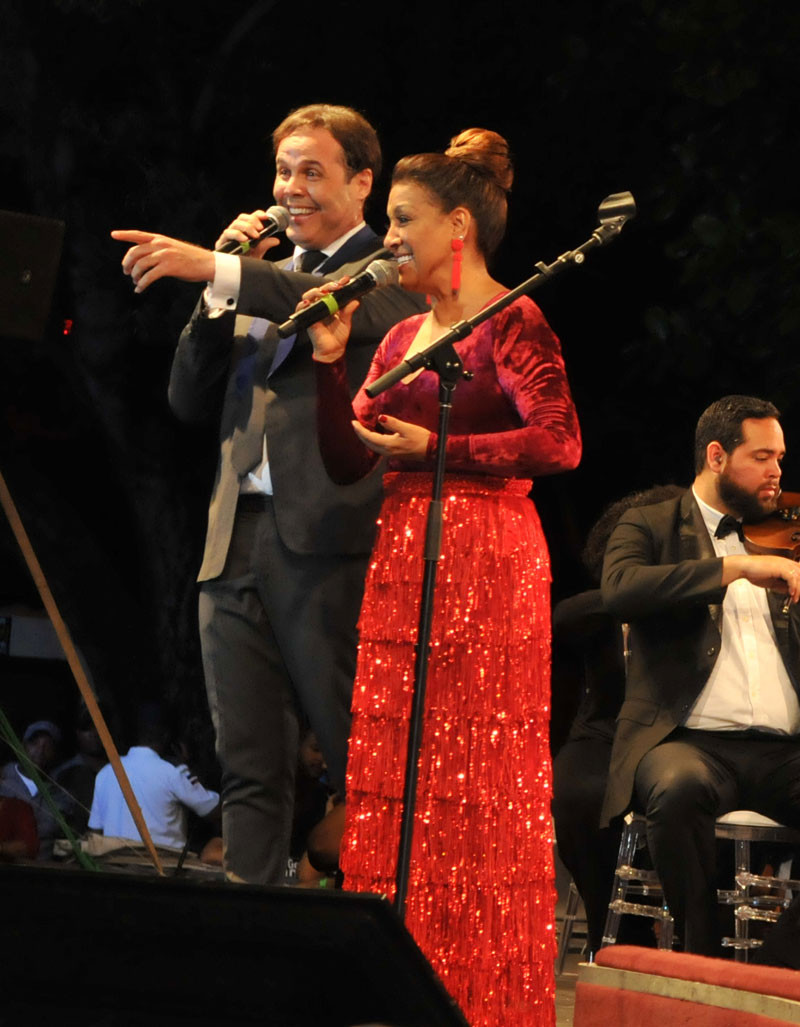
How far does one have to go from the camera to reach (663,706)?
13.5 ft

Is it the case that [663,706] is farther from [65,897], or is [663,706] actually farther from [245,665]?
[65,897]

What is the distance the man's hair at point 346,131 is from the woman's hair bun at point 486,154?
210 mm

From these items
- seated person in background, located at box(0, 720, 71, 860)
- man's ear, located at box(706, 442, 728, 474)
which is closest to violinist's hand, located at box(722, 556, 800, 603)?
man's ear, located at box(706, 442, 728, 474)

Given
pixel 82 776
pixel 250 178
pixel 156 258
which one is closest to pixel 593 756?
pixel 156 258

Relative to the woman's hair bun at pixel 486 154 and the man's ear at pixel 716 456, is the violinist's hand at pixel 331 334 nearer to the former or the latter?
the woman's hair bun at pixel 486 154

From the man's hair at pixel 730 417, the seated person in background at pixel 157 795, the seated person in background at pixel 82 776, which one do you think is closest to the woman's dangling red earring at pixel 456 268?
the man's hair at pixel 730 417

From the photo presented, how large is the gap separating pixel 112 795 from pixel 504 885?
4.70m

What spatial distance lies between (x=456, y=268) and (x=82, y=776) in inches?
260

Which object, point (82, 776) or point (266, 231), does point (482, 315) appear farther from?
point (82, 776)

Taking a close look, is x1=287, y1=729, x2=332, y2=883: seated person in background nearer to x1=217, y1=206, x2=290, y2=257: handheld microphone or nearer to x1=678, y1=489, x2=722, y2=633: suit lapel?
x1=678, y1=489, x2=722, y2=633: suit lapel

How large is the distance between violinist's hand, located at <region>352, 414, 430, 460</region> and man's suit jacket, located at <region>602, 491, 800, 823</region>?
4.25 feet

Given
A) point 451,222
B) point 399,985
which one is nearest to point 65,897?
point 399,985

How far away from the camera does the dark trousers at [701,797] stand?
388 cm

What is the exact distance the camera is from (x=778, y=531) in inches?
168
